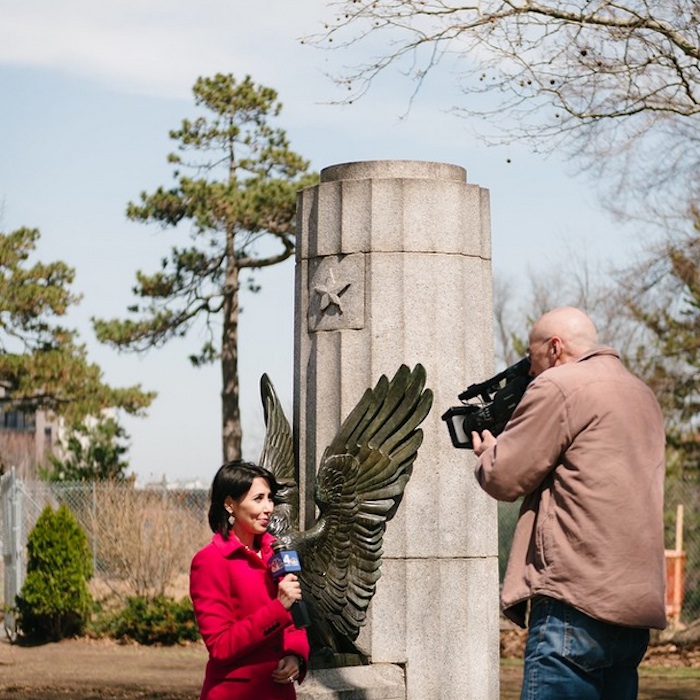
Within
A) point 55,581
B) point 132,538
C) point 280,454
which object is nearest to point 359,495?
point 280,454

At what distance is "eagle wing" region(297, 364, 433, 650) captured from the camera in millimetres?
7539

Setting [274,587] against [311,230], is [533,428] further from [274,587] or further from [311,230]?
[311,230]

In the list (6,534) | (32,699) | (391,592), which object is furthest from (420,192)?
(6,534)

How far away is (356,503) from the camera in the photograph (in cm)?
757

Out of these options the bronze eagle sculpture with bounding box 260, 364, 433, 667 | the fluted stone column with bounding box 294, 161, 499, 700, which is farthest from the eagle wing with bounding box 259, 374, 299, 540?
the bronze eagle sculpture with bounding box 260, 364, 433, 667

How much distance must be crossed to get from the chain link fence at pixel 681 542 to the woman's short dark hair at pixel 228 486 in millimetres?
11535

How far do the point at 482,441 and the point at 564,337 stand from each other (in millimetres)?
451

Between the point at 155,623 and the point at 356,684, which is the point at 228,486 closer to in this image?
the point at 356,684

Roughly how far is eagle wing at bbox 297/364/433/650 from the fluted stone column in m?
0.18

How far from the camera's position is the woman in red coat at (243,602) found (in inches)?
196

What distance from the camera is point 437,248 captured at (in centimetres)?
789

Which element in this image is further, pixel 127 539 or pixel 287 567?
pixel 127 539

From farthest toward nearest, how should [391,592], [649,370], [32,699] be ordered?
1. [649,370]
2. [32,699]
3. [391,592]

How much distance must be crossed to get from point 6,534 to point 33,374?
9.36 meters
